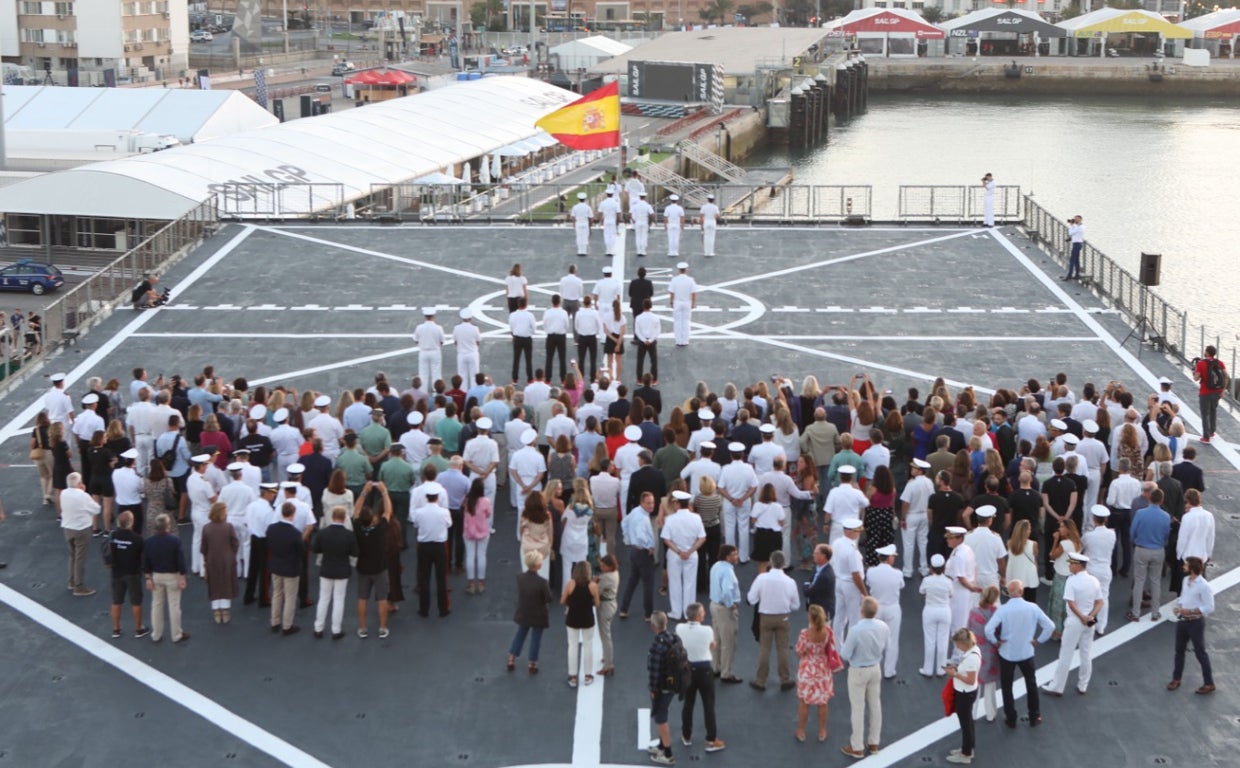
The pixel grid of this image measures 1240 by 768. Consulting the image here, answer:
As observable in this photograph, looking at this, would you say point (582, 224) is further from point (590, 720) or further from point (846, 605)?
point (590, 720)

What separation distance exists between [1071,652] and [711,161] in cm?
5902

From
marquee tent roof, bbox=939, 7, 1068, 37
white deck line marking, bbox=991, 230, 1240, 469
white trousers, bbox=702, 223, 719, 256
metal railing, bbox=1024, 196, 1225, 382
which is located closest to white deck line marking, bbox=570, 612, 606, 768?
white deck line marking, bbox=991, 230, 1240, 469

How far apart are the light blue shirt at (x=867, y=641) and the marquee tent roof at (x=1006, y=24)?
120 m

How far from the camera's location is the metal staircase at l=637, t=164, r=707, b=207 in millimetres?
57688

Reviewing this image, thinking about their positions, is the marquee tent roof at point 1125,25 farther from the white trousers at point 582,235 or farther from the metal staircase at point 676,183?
the white trousers at point 582,235

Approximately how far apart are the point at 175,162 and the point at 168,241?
51.5ft

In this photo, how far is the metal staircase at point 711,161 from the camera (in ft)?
227

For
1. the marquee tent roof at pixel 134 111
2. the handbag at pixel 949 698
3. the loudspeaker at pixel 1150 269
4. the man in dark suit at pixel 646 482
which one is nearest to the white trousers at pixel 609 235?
the loudspeaker at pixel 1150 269

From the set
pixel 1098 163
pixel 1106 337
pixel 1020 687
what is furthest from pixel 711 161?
pixel 1020 687

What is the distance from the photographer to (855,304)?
32.3 metres

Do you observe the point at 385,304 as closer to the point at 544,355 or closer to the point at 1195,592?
the point at 544,355

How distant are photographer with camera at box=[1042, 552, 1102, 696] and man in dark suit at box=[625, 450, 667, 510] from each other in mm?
4576

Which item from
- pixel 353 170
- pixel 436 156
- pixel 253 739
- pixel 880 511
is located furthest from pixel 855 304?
pixel 436 156

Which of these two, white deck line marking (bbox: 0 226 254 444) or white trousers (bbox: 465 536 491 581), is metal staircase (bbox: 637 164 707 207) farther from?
white trousers (bbox: 465 536 491 581)
